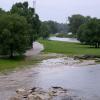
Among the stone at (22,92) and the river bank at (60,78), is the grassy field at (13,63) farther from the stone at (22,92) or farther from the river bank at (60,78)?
the stone at (22,92)

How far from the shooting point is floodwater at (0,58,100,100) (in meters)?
39.9

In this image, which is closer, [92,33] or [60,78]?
[60,78]

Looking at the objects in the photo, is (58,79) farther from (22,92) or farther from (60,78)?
(22,92)

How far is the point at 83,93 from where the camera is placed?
38.9 meters

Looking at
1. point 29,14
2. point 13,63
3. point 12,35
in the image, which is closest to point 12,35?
point 12,35

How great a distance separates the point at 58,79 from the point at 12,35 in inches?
925

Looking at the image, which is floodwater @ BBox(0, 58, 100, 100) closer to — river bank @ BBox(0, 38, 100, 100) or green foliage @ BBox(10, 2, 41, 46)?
river bank @ BBox(0, 38, 100, 100)

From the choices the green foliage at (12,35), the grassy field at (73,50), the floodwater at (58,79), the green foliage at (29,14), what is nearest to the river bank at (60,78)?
the floodwater at (58,79)

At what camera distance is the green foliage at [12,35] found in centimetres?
7034

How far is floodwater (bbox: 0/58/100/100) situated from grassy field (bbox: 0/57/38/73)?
2270 millimetres

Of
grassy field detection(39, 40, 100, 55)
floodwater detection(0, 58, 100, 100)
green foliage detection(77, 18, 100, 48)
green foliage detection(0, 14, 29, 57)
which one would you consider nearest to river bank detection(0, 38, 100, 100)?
floodwater detection(0, 58, 100, 100)

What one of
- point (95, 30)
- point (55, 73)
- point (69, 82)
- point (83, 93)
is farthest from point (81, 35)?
point (83, 93)

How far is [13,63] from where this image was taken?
6575 centimetres

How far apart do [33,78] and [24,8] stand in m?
48.4
